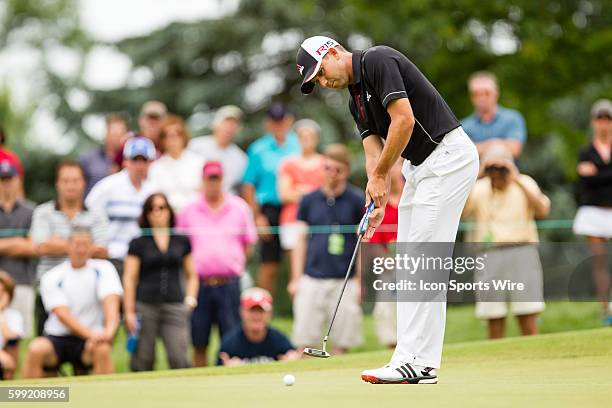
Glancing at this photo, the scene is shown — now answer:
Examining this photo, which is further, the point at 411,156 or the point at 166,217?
the point at 166,217

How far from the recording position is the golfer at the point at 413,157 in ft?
23.4

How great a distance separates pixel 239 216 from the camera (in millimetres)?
12117

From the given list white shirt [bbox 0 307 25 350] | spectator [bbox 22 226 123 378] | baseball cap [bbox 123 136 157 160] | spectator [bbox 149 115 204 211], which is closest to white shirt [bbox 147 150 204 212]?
spectator [bbox 149 115 204 211]

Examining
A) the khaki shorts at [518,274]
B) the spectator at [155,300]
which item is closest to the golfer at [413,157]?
the khaki shorts at [518,274]

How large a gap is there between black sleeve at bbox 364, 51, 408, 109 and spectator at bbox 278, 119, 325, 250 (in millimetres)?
5785

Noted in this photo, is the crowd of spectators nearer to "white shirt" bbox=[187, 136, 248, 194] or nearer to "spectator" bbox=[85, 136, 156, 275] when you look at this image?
"spectator" bbox=[85, 136, 156, 275]

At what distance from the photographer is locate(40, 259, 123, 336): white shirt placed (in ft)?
34.8

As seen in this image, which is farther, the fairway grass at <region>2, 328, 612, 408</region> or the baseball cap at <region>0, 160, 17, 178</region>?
the baseball cap at <region>0, 160, 17, 178</region>

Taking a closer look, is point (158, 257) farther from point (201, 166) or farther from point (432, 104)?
point (432, 104)

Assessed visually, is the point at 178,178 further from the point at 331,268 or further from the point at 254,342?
the point at 254,342

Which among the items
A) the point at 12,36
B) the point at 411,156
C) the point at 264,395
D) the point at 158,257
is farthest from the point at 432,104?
the point at 12,36

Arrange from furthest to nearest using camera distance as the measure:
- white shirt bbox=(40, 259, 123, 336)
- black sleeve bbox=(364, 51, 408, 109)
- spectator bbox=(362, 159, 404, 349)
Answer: spectator bbox=(362, 159, 404, 349), white shirt bbox=(40, 259, 123, 336), black sleeve bbox=(364, 51, 408, 109)

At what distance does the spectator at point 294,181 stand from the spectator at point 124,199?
1.62m

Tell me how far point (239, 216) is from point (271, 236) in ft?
3.01
